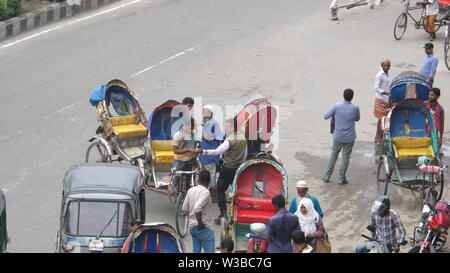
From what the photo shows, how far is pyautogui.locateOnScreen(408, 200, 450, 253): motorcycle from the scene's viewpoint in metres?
12.2

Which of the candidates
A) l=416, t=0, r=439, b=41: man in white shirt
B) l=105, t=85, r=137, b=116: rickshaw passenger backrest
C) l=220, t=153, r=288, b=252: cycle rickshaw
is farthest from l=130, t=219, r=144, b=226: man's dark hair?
Answer: l=416, t=0, r=439, b=41: man in white shirt

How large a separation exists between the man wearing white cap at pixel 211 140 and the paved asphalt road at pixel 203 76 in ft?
2.91

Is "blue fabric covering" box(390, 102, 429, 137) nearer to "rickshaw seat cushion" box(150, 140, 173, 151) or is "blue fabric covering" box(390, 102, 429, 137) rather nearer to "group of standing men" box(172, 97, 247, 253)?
"group of standing men" box(172, 97, 247, 253)

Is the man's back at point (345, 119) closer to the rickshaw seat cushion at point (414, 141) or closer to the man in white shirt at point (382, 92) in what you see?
the rickshaw seat cushion at point (414, 141)

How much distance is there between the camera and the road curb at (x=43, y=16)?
936 inches

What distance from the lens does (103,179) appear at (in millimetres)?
12789

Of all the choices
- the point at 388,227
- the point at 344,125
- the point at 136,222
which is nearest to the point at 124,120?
the point at 344,125

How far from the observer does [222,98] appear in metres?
20.1

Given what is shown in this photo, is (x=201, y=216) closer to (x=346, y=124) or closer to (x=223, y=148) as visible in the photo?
(x=223, y=148)

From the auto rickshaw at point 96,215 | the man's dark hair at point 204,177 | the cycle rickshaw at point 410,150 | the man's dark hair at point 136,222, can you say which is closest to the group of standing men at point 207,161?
the man's dark hair at point 204,177

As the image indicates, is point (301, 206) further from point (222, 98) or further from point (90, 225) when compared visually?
point (222, 98)

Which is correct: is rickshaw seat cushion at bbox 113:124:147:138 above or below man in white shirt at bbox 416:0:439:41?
below

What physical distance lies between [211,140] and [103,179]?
2464 mm

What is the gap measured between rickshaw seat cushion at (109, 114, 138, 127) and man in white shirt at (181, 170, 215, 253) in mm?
3994
